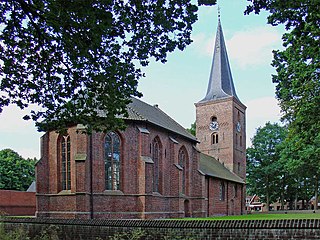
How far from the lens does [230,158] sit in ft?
157

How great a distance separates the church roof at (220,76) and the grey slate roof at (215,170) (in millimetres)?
8132

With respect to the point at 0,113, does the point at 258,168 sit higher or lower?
lower

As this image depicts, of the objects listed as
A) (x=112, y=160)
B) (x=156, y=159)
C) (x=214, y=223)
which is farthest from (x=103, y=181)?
(x=214, y=223)

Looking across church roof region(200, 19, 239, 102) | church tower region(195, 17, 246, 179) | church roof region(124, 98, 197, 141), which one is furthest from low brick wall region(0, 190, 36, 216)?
church roof region(200, 19, 239, 102)

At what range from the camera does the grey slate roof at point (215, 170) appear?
3868cm

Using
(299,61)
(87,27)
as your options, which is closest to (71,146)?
(299,61)

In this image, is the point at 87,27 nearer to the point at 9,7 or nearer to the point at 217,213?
the point at 9,7

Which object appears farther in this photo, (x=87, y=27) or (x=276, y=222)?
(x=276, y=222)

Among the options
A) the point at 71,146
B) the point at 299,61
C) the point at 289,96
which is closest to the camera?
the point at 299,61

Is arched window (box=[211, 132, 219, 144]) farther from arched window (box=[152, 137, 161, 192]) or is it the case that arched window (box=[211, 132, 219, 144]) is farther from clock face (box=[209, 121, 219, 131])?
arched window (box=[152, 137, 161, 192])

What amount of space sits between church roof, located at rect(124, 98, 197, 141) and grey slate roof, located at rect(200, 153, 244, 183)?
15.8 feet

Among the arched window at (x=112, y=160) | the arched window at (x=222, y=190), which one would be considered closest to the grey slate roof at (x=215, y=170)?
the arched window at (x=222, y=190)

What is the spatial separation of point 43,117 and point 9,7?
3471 millimetres

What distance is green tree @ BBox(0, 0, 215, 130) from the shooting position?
884 centimetres
